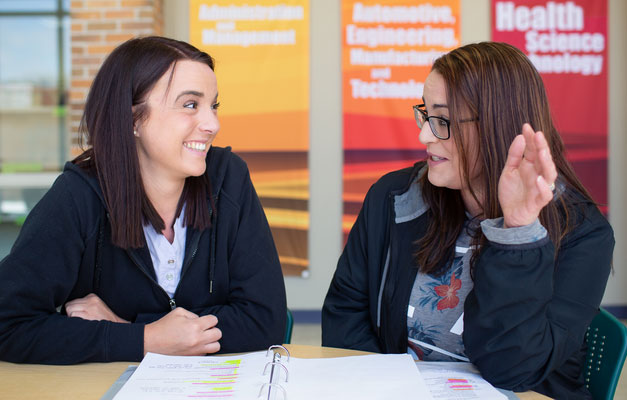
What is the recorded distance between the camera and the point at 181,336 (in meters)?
1.33

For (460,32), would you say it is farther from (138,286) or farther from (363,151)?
(138,286)

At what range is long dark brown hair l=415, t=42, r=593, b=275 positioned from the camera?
136cm

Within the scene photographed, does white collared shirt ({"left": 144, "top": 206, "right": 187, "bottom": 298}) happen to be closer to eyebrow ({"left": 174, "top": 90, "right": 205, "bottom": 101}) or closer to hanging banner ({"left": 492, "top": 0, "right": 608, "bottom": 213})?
eyebrow ({"left": 174, "top": 90, "right": 205, "bottom": 101})

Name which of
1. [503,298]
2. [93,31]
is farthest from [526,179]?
[93,31]

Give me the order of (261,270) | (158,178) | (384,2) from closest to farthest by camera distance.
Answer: (261,270), (158,178), (384,2)

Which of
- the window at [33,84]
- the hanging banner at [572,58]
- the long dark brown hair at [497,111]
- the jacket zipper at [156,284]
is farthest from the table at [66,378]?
the window at [33,84]

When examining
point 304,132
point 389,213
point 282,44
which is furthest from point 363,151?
point 389,213

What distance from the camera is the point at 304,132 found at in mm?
4301

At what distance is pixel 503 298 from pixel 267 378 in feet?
1.70

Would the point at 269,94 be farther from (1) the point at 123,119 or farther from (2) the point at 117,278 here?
(2) the point at 117,278

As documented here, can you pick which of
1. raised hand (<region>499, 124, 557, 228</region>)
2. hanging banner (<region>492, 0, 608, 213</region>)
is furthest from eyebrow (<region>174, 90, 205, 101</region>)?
hanging banner (<region>492, 0, 608, 213</region>)

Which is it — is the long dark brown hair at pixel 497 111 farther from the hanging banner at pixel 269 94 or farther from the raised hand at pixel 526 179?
the hanging banner at pixel 269 94

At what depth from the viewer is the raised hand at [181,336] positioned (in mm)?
1318

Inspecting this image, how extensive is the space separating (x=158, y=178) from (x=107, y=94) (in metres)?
0.28
